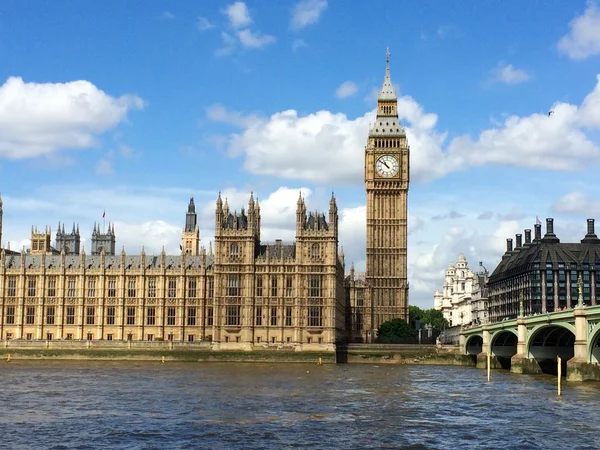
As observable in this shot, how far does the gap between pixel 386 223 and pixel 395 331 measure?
19863 mm

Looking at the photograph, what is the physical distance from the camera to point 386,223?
478 ft

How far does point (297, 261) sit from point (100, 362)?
1108 inches

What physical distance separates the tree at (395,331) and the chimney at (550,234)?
3711 centimetres

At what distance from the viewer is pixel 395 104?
155 meters

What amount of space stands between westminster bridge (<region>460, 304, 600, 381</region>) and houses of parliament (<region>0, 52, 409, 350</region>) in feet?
70.5

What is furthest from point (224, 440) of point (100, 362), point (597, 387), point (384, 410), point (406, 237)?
point (406, 237)

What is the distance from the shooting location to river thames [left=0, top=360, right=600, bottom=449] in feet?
137

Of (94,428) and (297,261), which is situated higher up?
(297,261)

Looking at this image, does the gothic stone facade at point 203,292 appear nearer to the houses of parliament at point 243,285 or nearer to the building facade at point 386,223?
the houses of parliament at point 243,285

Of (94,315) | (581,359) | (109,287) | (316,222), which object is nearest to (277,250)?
(316,222)

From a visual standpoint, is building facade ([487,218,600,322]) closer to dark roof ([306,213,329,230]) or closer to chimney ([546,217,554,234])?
chimney ([546,217,554,234])

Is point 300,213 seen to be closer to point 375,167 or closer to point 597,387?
point 375,167

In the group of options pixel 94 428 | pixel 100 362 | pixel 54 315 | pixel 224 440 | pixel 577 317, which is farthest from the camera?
pixel 54 315

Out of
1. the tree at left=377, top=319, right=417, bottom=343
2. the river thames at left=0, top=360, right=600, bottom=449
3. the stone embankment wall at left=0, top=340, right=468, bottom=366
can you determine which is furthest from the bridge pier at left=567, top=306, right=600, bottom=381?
the tree at left=377, top=319, right=417, bottom=343
